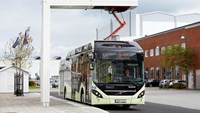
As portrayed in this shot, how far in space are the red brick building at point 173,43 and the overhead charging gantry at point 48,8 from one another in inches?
1521

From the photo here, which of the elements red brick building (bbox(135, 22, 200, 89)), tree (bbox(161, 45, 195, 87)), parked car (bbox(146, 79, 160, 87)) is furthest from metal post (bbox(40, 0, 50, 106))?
parked car (bbox(146, 79, 160, 87))

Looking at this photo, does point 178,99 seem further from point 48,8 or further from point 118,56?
point 48,8

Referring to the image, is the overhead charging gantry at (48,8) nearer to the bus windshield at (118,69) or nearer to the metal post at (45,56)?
the metal post at (45,56)

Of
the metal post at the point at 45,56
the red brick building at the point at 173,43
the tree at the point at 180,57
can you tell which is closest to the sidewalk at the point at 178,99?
the metal post at the point at 45,56

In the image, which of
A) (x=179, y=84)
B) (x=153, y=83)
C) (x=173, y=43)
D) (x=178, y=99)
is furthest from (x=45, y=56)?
(x=153, y=83)

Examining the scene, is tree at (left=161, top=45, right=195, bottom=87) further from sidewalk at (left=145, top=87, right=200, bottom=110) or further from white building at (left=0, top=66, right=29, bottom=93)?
white building at (left=0, top=66, right=29, bottom=93)

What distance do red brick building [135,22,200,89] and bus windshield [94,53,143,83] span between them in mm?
39633

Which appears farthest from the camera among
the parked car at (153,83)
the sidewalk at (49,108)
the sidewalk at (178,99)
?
the parked car at (153,83)

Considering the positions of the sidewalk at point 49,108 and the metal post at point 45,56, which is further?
the metal post at point 45,56

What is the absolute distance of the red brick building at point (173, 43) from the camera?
62.5 m

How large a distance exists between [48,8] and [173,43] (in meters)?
49.9

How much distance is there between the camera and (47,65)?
23047 millimetres

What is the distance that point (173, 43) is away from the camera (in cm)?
7112

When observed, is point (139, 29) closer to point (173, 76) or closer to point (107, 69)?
point (173, 76)
